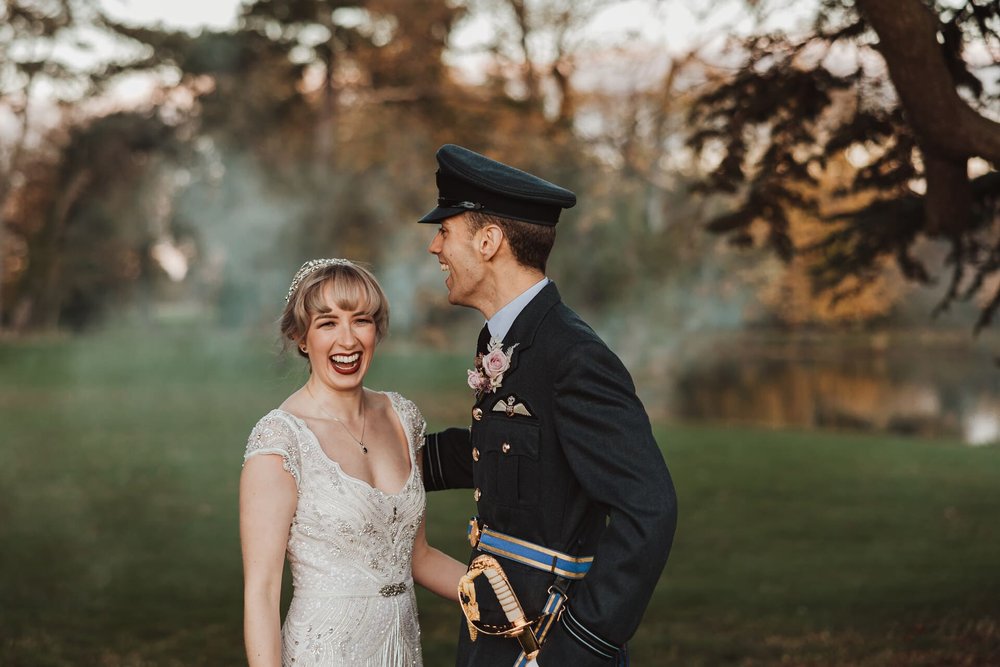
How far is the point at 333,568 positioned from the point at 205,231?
2473 centimetres

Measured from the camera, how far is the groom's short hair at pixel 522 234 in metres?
2.69

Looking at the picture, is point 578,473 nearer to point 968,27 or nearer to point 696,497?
point 968,27

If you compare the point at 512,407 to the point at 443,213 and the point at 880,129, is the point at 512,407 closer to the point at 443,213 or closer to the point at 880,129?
the point at 443,213

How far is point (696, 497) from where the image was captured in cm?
1337

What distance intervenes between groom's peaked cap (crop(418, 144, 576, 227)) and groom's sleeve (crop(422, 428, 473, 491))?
2.68ft

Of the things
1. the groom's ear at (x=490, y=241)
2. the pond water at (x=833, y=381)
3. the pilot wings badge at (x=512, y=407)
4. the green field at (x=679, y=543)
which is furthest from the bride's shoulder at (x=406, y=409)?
the pond water at (x=833, y=381)

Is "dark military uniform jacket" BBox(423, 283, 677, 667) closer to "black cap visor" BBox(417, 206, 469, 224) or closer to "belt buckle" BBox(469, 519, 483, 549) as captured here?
"belt buckle" BBox(469, 519, 483, 549)

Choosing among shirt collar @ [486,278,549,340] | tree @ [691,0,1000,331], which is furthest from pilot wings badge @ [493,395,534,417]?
tree @ [691,0,1000,331]

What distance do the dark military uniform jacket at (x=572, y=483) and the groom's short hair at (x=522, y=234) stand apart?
0.10 m

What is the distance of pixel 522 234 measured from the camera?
2689 millimetres

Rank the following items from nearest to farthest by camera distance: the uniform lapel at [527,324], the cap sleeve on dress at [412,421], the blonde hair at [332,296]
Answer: the uniform lapel at [527,324] → the blonde hair at [332,296] → the cap sleeve on dress at [412,421]

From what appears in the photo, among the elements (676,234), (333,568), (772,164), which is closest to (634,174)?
(676,234)

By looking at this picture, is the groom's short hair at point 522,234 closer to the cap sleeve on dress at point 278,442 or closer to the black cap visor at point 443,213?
the black cap visor at point 443,213

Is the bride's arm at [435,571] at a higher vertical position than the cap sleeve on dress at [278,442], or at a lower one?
lower
